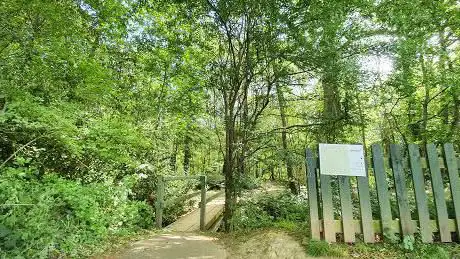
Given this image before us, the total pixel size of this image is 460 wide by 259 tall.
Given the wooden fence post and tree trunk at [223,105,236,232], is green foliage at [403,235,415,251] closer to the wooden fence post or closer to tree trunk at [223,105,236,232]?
the wooden fence post

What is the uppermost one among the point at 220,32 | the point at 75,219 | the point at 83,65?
the point at 220,32

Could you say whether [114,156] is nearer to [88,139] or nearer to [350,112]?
[88,139]

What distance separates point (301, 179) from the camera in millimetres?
10188

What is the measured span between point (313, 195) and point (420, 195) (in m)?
1.38

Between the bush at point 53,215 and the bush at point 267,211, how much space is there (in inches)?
85.9

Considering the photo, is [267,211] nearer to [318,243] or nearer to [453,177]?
[318,243]

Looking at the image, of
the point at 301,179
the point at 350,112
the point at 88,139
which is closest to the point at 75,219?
the point at 88,139

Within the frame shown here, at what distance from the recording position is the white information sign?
412 centimetres

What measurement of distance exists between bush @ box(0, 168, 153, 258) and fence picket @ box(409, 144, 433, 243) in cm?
448

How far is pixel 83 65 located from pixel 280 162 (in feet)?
14.3

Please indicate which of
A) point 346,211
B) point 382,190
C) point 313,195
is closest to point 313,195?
point 313,195

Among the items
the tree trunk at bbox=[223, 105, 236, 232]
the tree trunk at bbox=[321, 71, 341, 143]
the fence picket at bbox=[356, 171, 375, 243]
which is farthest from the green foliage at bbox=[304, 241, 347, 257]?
the tree trunk at bbox=[321, 71, 341, 143]

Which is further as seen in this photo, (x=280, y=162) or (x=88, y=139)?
→ (x=280, y=162)

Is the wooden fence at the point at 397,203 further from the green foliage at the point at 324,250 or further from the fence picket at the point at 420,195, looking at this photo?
the green foliage at the point at 324,250
